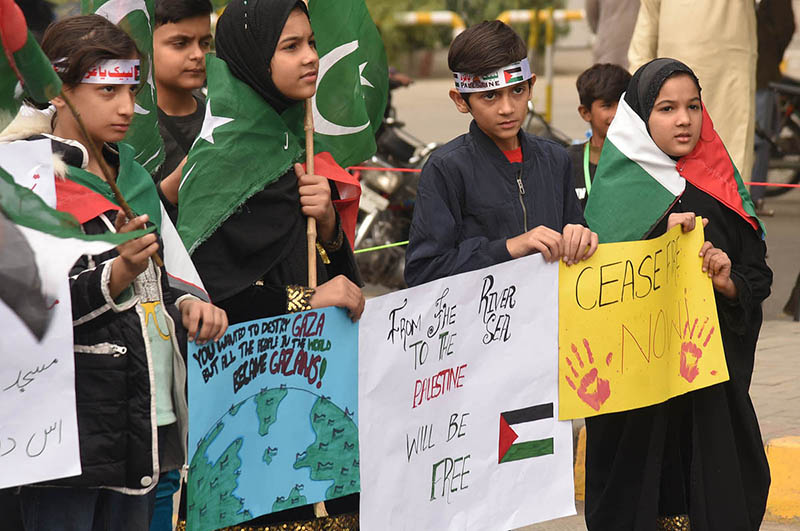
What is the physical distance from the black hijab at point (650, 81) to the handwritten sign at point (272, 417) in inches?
47.1

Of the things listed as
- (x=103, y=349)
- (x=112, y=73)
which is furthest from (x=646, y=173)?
(x=103, y=349)

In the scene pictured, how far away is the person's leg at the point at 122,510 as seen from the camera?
326cm

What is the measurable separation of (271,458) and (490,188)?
1.02m

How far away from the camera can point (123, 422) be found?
3.16m

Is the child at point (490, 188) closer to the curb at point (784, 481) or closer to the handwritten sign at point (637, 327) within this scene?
the handwritten sign at point (637, 327)

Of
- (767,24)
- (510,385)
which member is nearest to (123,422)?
(510,385)

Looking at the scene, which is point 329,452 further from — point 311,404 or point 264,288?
point 264,288

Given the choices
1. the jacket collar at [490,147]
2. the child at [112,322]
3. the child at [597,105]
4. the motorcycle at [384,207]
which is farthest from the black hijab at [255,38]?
the motorcycle at [384,207]

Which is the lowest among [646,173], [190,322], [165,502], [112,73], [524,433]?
[165,502]

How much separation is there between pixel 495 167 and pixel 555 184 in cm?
20

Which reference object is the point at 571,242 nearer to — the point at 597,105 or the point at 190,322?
the point at 190,322

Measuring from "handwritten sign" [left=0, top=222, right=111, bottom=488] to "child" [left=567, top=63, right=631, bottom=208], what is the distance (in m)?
3.13

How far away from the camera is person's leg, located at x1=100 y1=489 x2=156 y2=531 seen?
3.26 metres

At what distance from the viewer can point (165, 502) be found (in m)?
3.79
